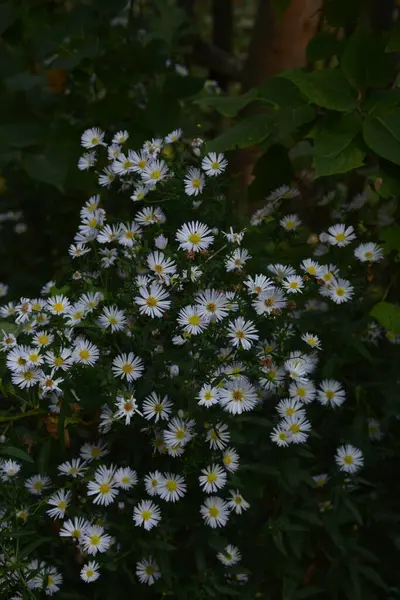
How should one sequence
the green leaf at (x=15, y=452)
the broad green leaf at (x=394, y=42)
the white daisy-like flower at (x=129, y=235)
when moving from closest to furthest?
1. the green leaf at (x=15, y=452)
2. the white daisy-like flower at (x=129, y=235)
3. the broad green leaf at (x=394, y=42)

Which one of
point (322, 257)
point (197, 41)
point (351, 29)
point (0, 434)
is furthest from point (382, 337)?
point (197, 41)

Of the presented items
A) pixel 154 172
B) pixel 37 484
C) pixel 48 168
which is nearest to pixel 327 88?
pixel 154 172

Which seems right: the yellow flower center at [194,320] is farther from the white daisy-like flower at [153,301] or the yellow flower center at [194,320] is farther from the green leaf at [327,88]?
the green leaf at [327,88]

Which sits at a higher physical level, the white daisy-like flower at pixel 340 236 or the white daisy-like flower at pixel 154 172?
the white daisy-like flower at pixel 154 172

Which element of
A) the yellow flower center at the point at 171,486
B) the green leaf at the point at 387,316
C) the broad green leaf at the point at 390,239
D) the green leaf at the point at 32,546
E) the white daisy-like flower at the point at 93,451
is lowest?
the green leaf at the point at 32,546

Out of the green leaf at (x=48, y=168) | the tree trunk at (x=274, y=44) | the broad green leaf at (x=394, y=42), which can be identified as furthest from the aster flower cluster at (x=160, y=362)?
the tree trunk at (x=274, y=44)

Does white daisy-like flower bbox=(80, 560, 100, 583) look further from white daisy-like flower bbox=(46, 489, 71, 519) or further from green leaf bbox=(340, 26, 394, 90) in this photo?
green leaf bbox=(340, 26, 394, 90)

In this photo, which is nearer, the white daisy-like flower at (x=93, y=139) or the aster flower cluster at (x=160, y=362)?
the aster flower cluster at (x=160, y=362)

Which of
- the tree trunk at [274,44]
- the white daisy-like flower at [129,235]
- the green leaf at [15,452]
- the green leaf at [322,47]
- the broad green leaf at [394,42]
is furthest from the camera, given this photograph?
the tree trunk at [274,44]

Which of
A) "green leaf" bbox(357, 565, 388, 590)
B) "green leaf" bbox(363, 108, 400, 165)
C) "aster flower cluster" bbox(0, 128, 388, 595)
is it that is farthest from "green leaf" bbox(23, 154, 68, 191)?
"green leaf" bbox(357, 565, 388, 590)
